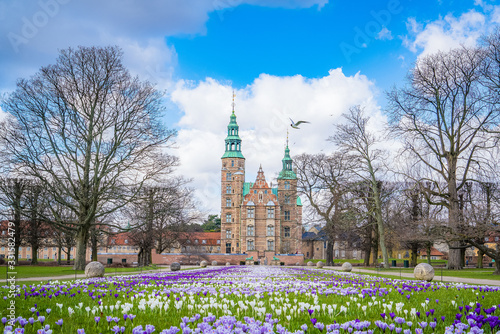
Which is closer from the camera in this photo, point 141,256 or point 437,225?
point 437,225

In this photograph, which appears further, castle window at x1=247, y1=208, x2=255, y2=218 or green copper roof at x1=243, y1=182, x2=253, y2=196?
green copper roof at x1=243, y1=182, x2=253, y2=196

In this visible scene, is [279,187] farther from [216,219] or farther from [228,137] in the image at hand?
[216,219]

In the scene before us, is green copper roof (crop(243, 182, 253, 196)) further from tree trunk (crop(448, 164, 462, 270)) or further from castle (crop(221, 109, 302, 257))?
tree trunk (crop(448, 164, 462, 270))

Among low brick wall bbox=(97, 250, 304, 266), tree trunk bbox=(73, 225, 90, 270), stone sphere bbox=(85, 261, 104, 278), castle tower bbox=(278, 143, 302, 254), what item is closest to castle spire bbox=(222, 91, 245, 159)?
castle tower bbox=(278, 143, 302, 254)

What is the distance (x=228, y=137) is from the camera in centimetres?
8656

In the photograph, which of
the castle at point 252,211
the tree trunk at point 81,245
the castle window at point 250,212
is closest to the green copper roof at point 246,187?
the castle at point 252,211

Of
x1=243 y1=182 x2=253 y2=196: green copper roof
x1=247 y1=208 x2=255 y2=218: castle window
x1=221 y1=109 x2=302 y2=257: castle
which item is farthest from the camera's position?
x1=243 y1=182 x2=253 y2=196: green copper roof

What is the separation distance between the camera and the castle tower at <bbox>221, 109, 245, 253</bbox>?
83375 mm

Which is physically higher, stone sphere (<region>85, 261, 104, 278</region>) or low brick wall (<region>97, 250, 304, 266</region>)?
stone sphere (<region>85, 261, 104, 278</region>)

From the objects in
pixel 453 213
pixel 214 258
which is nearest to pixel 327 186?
pixel 453 213

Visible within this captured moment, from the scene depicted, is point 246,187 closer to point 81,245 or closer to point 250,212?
point 250,212

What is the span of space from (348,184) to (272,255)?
117 ft

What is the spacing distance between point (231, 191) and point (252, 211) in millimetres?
7320

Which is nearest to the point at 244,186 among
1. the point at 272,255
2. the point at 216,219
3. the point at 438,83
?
the point at 272,255
